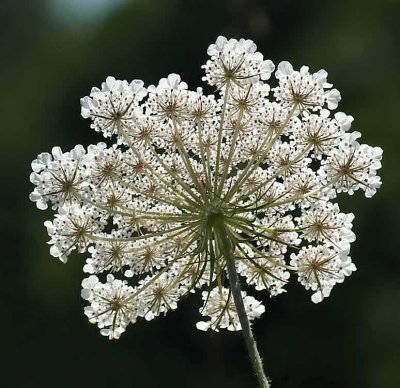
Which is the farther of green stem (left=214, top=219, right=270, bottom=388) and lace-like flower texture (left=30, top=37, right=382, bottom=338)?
lace-like flower texture (left=30, top=37, right=382, bottom=338)

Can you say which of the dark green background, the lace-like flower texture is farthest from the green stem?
the dark green background

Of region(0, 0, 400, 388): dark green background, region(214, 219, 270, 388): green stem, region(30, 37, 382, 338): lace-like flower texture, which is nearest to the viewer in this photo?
region(214, 219, 270, 388): green stem

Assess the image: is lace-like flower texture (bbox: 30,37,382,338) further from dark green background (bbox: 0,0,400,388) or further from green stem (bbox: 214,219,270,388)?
dark green background (bbox: 0,0,400,388)

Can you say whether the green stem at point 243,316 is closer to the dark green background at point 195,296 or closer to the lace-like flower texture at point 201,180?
the lace-like flower texture at point 201,180

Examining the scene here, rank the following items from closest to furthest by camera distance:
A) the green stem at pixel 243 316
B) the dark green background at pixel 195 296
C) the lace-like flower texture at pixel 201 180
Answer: the green stem at pixel 243 316 → the lace-like flower texture at pixel 201 180 → the dark green background at pixel 195 296

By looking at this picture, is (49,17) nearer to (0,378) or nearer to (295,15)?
(295,15)

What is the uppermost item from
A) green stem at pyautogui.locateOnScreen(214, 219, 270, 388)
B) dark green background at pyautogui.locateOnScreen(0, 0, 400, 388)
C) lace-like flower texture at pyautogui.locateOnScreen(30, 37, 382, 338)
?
dark green background at pyautogui.locateOnScreen(0, 0, 400, 388)

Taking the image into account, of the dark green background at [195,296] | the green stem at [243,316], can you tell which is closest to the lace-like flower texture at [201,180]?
the green stem at [243,316]

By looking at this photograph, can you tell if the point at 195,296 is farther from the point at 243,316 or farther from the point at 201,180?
the point at 243,316
